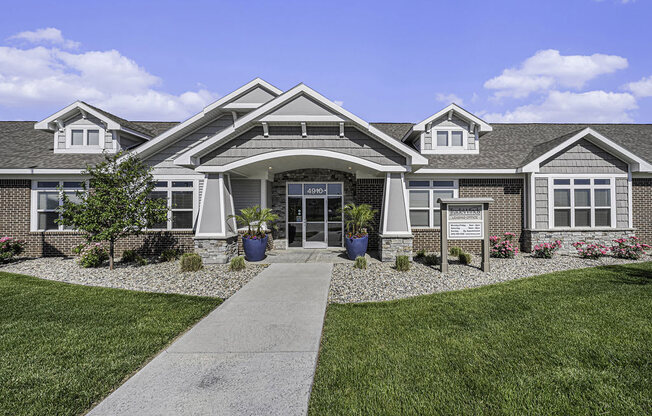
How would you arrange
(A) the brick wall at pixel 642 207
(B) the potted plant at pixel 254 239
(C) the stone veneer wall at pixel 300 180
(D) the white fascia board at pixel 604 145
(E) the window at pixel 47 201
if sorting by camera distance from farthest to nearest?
(C) the stone veneer wall at pixel 300 180, (A) the brick wall at pixel 642 207, (E) the window at pixel 47 201, (D) the white fascia board at pixel 604 145, (B) the potted plant at pixel 254 239

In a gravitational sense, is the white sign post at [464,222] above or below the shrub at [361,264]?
above

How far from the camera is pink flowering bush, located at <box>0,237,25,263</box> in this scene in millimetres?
10664

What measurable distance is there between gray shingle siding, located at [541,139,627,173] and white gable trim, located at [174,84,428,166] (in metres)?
5.95

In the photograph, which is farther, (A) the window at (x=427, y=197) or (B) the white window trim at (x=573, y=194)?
(A) the window at (x=427, y=197)

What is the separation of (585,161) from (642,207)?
3.37 meters

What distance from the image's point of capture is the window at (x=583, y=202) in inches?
470

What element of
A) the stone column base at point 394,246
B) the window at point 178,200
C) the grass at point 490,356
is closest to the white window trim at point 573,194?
the grass at point 490,356

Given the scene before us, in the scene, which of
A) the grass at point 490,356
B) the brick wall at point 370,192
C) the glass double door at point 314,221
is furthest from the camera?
the glass double door at point 314,221

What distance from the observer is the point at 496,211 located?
1244cm

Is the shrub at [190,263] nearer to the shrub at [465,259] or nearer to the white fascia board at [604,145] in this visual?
the shrub at [465,259]

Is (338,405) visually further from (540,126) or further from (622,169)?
(540,126)

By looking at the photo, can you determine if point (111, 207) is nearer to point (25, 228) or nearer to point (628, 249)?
point (25, 228)

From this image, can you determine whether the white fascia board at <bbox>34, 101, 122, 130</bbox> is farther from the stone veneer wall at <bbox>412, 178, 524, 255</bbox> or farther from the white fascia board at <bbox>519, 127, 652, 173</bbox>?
the white fascia board at <bbox>519, 127, 652, 173</bbox>

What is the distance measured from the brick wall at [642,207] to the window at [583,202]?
1.61m
